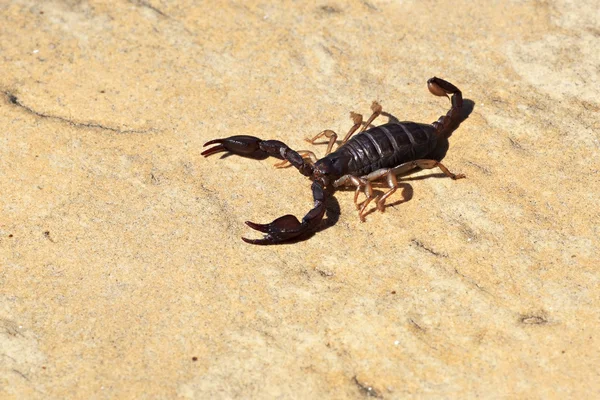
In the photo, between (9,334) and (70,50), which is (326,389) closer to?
(9,334)

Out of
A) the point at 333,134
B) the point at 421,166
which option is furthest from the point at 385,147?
the point at 333,134

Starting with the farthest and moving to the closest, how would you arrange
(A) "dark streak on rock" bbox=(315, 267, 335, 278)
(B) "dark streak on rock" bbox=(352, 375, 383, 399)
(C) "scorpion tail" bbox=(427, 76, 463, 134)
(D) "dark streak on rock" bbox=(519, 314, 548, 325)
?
(C) "scorpion tail" bbox=(427, 76, 463, 134)
(A) "dark streak on rock" bbox=(315, 267, 335, 278)
(D) "dark streak on rock" bbox=(519, 314, 548, 325)
(B) "dark streak on rock" bbox=(352, 375, 383, 399)

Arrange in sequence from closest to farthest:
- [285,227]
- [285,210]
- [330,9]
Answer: [285,227], [285,210], [330,9]

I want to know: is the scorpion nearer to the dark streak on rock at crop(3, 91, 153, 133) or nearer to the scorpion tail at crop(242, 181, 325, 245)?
the scorpion tail at crop(242, 181, 325, 245)

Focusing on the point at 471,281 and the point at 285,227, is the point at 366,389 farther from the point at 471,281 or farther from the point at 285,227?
the point at 285,227

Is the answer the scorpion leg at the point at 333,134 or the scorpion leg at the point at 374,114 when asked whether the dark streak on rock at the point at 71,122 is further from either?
the scorpion leg at the point at 374,114

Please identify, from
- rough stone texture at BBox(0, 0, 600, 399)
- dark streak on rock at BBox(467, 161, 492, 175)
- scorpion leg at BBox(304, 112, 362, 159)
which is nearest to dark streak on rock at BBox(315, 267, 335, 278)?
rough stone texture at BBox(0, 0, 600, 399)
